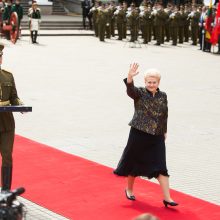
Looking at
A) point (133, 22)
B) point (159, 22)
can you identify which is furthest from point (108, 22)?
point (159, 22)

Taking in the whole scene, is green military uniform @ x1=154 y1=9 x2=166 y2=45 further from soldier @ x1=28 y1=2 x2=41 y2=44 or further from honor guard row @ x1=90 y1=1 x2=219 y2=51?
soldier @ x1=28 y1=2 x2=41 y2=44

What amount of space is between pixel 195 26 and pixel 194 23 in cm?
17

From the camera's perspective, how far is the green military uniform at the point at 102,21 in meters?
33.2

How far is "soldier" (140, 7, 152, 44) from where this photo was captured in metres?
33.0

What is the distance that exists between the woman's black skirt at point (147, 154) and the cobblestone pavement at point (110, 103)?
0.95 meters

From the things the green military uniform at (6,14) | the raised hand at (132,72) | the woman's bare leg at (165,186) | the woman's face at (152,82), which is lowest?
the green military uniform at (6,14)

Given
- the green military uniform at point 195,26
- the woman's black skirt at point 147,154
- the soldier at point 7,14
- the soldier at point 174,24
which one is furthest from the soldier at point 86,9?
the woman's black skirt at point 147,154

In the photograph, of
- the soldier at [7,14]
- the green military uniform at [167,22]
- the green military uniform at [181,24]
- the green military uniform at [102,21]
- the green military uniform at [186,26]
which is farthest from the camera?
the green military uniform at [186,26]

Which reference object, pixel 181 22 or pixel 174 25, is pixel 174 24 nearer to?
pixel 174 25

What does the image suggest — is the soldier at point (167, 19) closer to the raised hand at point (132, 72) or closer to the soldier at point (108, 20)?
the soldier at point (108, 20)

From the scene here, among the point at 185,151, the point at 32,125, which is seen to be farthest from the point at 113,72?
the point at 185,151

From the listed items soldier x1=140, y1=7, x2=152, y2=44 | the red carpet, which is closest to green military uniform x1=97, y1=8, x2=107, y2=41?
soldier x1=140, y1=7, x2=152, y2=44

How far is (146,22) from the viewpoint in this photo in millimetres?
33344

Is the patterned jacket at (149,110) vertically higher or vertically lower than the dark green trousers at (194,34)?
higher
